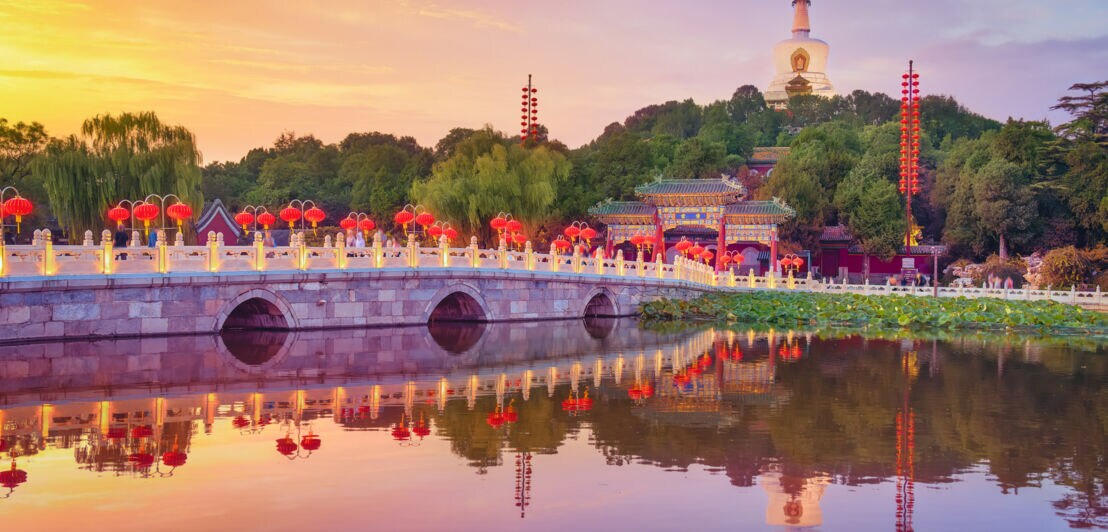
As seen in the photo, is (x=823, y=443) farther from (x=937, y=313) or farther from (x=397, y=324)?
(x=937, y=313)

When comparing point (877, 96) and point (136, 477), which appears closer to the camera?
point (136, 477)

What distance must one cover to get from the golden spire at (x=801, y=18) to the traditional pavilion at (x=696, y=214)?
118 feet

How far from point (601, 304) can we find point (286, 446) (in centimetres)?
2056

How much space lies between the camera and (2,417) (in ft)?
44.1

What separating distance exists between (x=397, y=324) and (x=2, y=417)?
491 inches

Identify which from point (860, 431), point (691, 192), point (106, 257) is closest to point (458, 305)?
point (106, 257)

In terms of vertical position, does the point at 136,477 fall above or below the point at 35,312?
below

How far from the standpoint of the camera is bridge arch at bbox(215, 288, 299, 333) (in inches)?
882

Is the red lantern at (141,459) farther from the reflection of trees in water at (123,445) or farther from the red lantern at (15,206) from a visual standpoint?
the red lantern at (15,206)

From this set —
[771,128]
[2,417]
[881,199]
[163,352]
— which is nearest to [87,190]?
[163,352]

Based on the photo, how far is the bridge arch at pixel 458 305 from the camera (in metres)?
26.3

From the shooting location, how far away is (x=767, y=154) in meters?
57.5

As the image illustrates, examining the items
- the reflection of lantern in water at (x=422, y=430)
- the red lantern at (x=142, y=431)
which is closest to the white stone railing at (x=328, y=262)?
the red lantern at (x=142, y=431)

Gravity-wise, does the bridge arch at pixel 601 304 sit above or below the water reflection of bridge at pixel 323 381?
above
